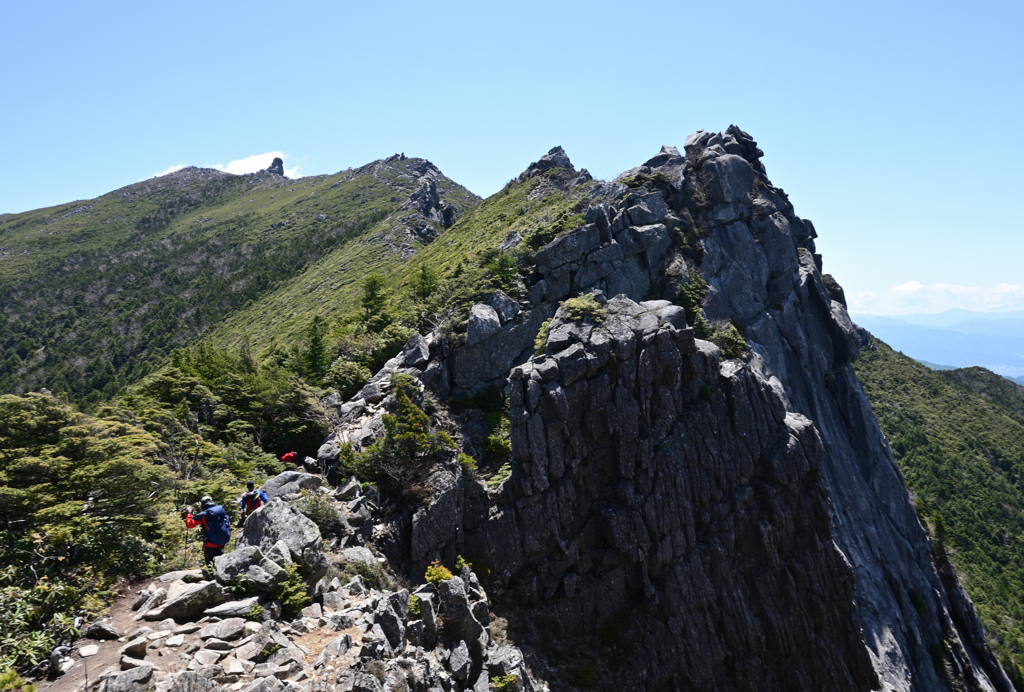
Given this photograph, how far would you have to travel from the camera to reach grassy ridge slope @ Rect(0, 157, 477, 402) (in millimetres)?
85625

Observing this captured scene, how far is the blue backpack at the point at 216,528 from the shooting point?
1347 cm

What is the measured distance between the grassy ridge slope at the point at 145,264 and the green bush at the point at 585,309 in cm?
5952

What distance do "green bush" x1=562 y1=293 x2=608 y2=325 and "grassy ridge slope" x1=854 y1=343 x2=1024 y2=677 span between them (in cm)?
4912

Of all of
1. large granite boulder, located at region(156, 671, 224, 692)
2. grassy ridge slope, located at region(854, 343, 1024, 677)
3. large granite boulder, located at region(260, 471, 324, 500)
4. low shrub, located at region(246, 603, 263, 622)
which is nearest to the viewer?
large granite boulder, located at region(156, 671, 224, 692)

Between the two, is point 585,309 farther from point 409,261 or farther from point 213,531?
point 409,261

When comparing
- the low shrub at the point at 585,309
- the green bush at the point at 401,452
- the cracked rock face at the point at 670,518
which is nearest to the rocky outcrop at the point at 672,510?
the cracked rock face at the point at 670,518

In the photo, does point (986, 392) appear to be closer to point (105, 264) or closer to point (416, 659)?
point (416, 659)

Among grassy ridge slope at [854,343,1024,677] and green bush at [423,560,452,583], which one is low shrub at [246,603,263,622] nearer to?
green bush at [423,560,452,583]

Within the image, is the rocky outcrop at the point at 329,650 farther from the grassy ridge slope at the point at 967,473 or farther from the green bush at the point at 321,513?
the grassy ridge slope at the point at 967,473

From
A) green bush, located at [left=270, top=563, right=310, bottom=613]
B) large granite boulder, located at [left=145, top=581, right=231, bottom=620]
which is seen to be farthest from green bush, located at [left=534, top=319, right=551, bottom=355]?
large granite boulder, located at [left=145, top=581, right=231, bottom=620]

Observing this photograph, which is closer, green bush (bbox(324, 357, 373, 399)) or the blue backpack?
the blue backpack

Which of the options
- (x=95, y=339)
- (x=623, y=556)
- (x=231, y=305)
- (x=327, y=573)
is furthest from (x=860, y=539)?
(x=95, y=339)

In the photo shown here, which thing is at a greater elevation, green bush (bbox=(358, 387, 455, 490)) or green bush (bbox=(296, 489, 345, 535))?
green bush (bbox=(358, 387, 455, 490))

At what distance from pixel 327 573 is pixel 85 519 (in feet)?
22.3
